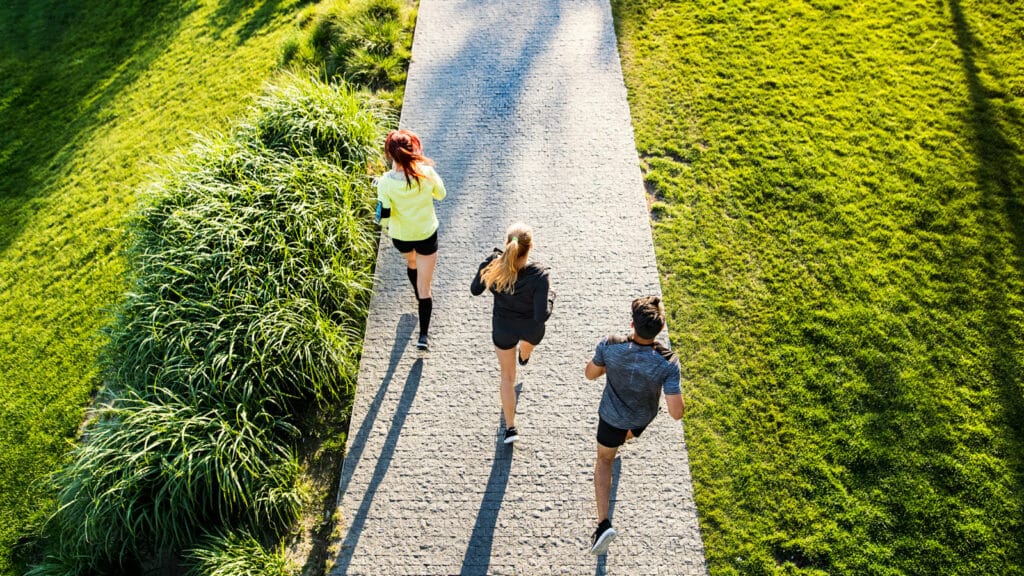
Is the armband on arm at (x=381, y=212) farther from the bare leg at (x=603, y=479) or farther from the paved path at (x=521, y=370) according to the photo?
the bare leg at (x=603, y=479)

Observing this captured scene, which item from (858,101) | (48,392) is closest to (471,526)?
(48,392)

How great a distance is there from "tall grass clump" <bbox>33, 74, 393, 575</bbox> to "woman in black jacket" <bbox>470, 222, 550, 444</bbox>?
66.8 inches

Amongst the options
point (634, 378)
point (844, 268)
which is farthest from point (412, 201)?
point (844, 268)

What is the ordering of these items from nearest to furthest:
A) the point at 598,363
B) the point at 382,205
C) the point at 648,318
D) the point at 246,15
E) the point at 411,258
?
the point at 648,318 → the point at 598,363 → the point at 382,205 → the point at 411,258 → the point at 246,15

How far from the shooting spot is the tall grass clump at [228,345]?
13.6 ft

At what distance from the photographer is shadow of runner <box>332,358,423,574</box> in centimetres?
421

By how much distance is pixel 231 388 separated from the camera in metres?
4.54

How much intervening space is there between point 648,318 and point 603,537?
1.70 m

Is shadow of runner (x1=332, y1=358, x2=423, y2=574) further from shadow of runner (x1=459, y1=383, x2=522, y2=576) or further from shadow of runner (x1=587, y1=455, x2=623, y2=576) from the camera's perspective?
shadow of runner (x1=587, y1=455, x2=623, y2=576)

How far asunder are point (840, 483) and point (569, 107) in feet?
16.8

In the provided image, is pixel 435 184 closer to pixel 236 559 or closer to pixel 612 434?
pixel 612 434

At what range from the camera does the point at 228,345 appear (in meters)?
4.79

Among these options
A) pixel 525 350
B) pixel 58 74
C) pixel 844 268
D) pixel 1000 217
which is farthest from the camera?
pixel 58 74

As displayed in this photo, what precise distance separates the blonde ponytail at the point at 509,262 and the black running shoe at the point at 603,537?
5.85 feet
